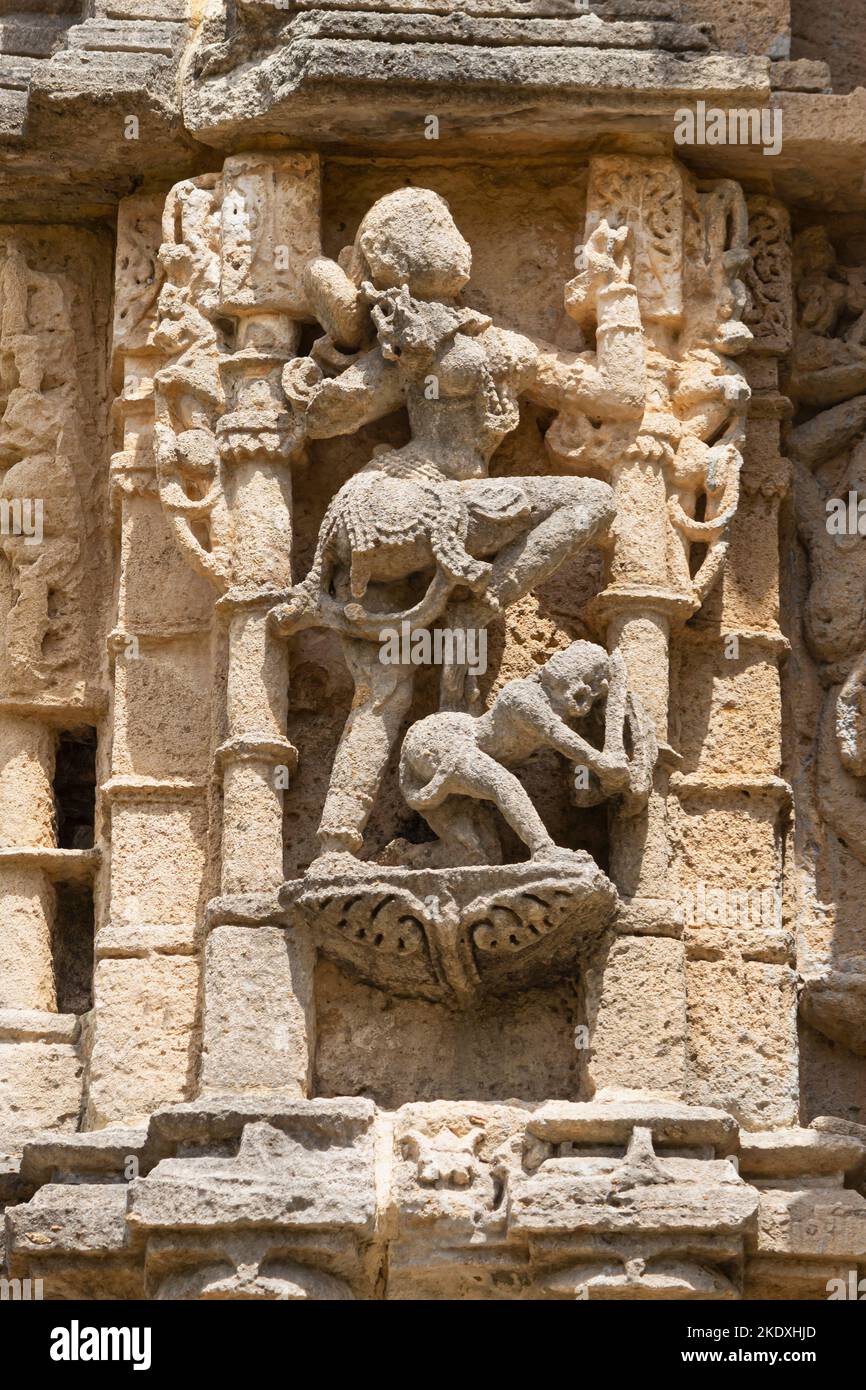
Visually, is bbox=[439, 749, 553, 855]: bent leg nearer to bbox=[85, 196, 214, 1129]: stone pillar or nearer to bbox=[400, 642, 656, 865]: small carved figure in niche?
bbox=[400, 642, 656, 865]: small carved figure in niche

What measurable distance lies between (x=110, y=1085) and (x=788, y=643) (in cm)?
248

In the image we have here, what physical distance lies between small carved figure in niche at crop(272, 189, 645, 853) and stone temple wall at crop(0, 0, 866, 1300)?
16 millimetres

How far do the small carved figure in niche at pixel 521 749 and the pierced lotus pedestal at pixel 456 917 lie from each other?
16 cm

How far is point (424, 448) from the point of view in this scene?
993 cm

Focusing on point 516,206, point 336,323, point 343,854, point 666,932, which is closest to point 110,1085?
point 343,854

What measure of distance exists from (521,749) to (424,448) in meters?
1.02

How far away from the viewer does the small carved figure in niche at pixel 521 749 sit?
9.44 metres

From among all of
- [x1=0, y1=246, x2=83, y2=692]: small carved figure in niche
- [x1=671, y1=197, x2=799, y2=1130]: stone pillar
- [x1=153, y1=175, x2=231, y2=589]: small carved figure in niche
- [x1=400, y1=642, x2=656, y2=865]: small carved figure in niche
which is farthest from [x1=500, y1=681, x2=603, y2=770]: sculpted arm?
[x1=0, y1=246, x2=83, y2=692]: small carved figure in niche

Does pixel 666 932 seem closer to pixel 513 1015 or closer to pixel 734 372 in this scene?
pixel 513 1015

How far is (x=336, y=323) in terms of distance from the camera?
32.8 feet

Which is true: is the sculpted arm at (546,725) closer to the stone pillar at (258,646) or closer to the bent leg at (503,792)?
the bent leg at (503,792)

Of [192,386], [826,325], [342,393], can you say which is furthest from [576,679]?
[826,325]

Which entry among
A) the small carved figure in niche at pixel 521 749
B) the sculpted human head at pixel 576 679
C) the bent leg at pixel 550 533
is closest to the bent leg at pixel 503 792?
the small carved figure in niche at pixel 521 749

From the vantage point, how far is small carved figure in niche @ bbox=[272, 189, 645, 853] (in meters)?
9.66
